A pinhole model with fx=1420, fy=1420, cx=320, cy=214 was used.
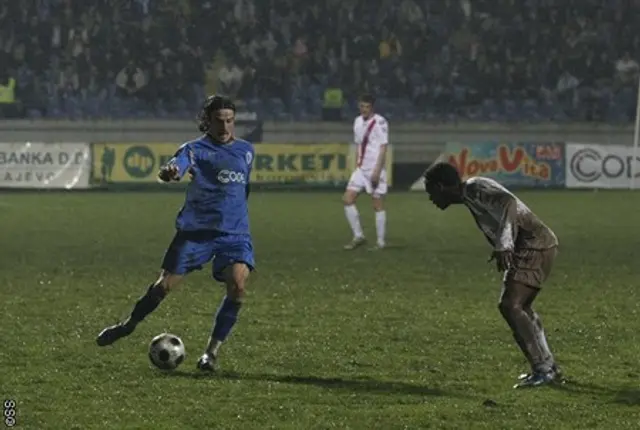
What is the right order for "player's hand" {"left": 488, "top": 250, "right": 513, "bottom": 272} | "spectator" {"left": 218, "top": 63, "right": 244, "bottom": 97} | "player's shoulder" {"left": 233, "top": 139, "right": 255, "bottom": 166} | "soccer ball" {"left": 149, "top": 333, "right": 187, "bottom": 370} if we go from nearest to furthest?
"player's hand" {"left": 488, "top": 250, "right": 513, "bottom": 272} → "soccer ball" {"left": 149, "top": 333, "right": 187, "bottom": 370} → "player's shoulder" {"left": 233, "top": 139, "right": 255, "bottom": 166} → "spectator" {"left": 218, "top": 63, "right": 244, "bottom": 97}

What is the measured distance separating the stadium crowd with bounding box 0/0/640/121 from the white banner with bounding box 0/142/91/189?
→ 4396 mm

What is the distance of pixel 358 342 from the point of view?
1088cm

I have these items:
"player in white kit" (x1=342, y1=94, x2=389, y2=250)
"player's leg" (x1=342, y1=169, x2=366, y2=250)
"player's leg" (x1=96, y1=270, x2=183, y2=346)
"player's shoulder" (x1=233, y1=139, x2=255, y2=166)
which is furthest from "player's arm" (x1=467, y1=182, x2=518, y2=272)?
"player in white kit" (x1=342, y1=94, x2=389, y2=250)

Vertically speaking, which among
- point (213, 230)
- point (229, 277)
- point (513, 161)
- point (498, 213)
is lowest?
point (513, 161)

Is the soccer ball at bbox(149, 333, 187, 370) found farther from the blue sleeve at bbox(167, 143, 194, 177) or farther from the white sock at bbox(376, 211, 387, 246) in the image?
the white sock at bbox(376, 211, 387, 246)

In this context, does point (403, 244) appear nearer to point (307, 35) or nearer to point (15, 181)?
point (15, 181)

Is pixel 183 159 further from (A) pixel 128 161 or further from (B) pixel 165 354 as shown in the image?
(A) pixel 128 161

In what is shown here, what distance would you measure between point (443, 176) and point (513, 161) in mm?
26150

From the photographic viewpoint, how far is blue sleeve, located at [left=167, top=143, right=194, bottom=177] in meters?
9.16

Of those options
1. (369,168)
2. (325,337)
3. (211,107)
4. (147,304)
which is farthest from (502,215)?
(369,168)

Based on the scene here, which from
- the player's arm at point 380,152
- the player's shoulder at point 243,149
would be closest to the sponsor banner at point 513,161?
the player's arm at point 380,152

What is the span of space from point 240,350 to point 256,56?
29.8m

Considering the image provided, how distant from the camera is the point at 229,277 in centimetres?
962

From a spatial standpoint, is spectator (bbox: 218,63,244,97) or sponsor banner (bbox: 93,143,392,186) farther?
spectator (bbox: 218,63,244,97)
